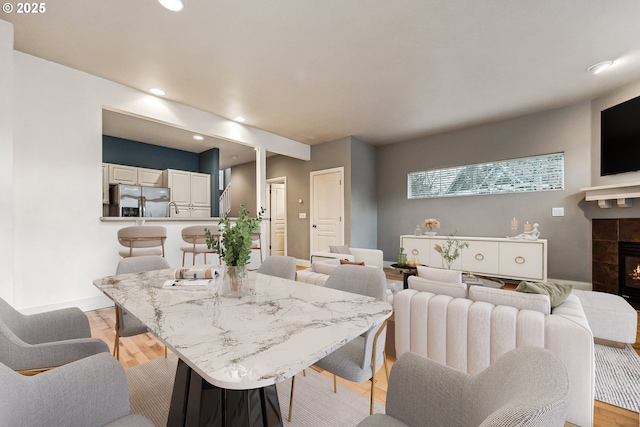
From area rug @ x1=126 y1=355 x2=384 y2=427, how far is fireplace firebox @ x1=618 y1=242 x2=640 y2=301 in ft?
12.9

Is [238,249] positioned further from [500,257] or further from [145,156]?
[145,156]

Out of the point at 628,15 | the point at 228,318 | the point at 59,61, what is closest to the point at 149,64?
the point at 59,61

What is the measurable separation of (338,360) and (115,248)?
338 cm

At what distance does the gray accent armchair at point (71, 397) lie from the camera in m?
0.72

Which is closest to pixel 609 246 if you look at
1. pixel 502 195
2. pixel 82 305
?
pixel 502 195

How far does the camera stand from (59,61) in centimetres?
301

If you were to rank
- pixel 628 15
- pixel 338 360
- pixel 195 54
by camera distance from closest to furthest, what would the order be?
pixel 338 360
pixel 628 15
pixel 195 54

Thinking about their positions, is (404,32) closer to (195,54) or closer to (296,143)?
(195,54)

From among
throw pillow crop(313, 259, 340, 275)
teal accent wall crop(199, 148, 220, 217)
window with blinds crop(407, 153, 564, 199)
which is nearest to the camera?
throw pillow crop(313, 259, 340, 275)

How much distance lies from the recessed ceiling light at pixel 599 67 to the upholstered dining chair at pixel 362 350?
365 cm

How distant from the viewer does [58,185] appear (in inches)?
120

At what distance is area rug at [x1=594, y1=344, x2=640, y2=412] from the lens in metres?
1.64

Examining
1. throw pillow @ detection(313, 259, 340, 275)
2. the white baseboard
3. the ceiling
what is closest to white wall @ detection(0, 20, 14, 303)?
the ceiling

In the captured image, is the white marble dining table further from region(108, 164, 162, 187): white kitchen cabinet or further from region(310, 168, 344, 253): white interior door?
region(108, 164, 162, 187): white kitchen cabinet
